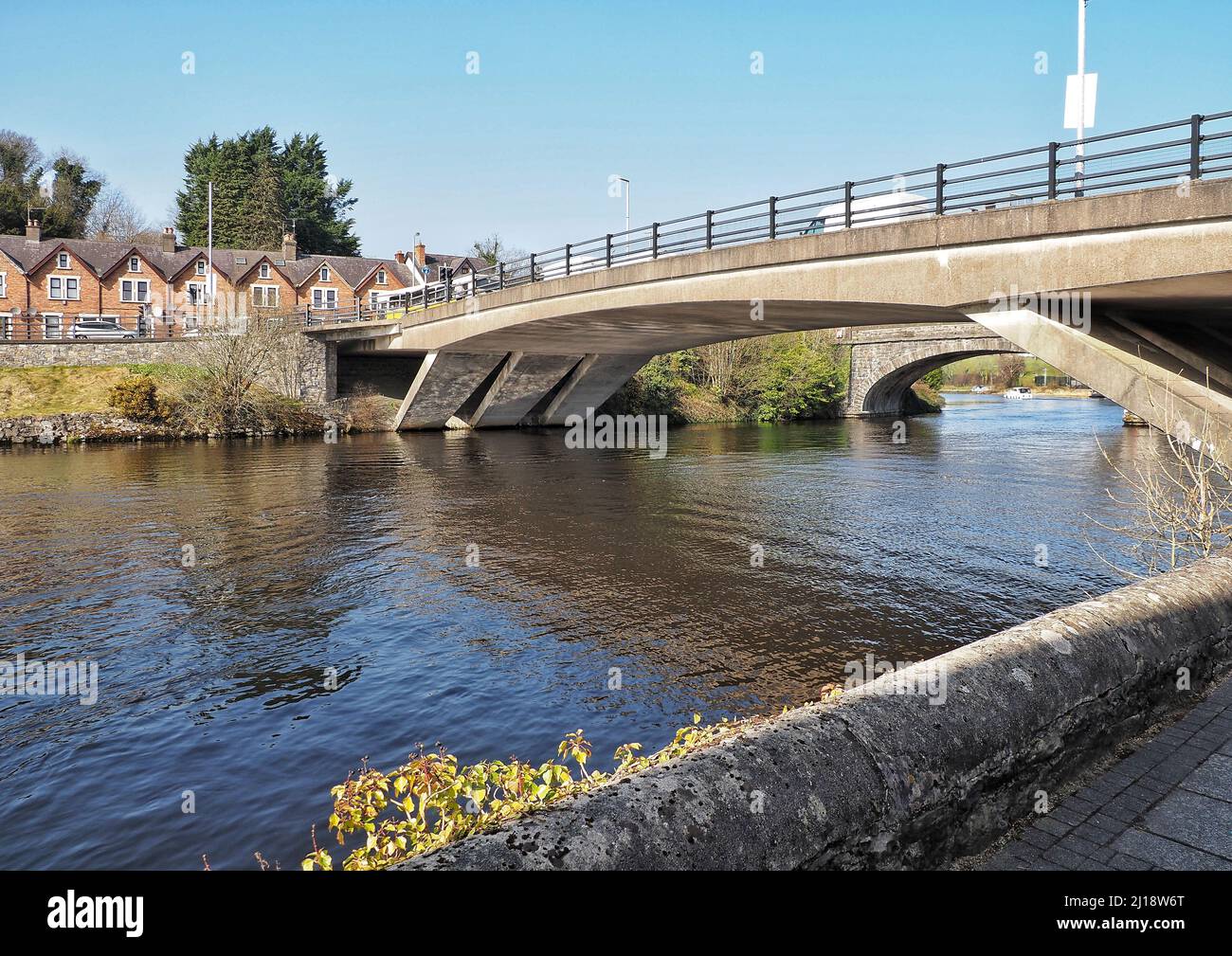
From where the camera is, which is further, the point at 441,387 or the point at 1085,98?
the point at 441,387

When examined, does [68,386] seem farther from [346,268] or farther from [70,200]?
[70,200]

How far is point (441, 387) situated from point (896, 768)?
3917 centimetres

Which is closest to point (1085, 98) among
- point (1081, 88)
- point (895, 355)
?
point (1081, 88)

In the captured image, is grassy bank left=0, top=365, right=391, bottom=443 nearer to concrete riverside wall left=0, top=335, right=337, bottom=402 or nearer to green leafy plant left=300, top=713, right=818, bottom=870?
concrete riverside wall left=0, top=335, right=337, bottom=402

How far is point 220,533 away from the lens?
1684 cm

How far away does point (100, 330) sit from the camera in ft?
162

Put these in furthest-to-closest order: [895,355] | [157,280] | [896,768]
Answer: [157,280] < [895,355] < [896,768]

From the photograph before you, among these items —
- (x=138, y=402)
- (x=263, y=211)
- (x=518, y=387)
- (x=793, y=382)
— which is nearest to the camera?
(x=138, y=402)

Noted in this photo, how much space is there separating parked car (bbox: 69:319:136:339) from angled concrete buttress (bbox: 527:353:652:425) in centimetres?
2133

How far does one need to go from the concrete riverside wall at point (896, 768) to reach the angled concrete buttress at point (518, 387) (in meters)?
35.9

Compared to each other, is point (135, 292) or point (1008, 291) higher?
point (135, 292)

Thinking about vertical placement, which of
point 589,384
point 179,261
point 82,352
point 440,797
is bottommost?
point 440,797

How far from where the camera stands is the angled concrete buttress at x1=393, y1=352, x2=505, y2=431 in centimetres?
3959

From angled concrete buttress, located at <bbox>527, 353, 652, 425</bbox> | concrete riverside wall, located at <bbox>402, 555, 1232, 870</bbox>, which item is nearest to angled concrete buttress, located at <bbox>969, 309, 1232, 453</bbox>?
concrete riverside wall, located at <bbox>402, 555, 1232, 870</bbox>
